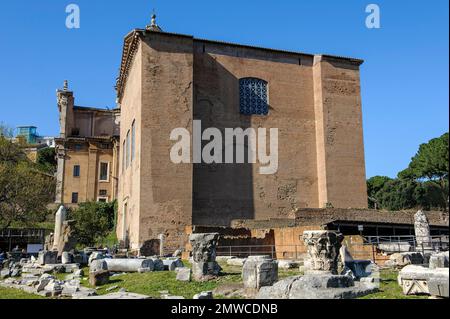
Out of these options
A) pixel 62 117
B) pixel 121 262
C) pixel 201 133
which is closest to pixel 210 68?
pixel 201 133

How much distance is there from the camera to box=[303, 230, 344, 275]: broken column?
7.62 metres

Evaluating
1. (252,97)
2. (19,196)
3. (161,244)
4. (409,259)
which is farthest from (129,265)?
(252,97)

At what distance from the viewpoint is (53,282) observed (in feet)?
26.7

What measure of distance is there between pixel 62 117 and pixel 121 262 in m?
28.1

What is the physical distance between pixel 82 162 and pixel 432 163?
25737 millimetres

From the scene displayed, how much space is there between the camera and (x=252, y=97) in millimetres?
22547

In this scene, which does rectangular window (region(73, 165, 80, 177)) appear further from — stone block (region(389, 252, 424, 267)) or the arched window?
stone block (region(389, 252, 424, 267))

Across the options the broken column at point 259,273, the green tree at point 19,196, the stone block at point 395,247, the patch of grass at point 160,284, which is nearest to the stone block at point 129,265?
the patch of grass at point 160,284

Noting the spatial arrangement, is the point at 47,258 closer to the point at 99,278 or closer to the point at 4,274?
the point at 4,274

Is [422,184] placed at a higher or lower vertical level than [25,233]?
higher

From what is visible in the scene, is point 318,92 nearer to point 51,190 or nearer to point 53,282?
A: point 51,190

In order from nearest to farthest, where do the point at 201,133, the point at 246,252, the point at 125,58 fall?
the point at 246,252 < the point at 201,133 < the point at 125,58

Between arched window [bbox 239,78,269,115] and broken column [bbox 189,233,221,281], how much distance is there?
13398 mm

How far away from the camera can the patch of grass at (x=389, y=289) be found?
20.0 ft
